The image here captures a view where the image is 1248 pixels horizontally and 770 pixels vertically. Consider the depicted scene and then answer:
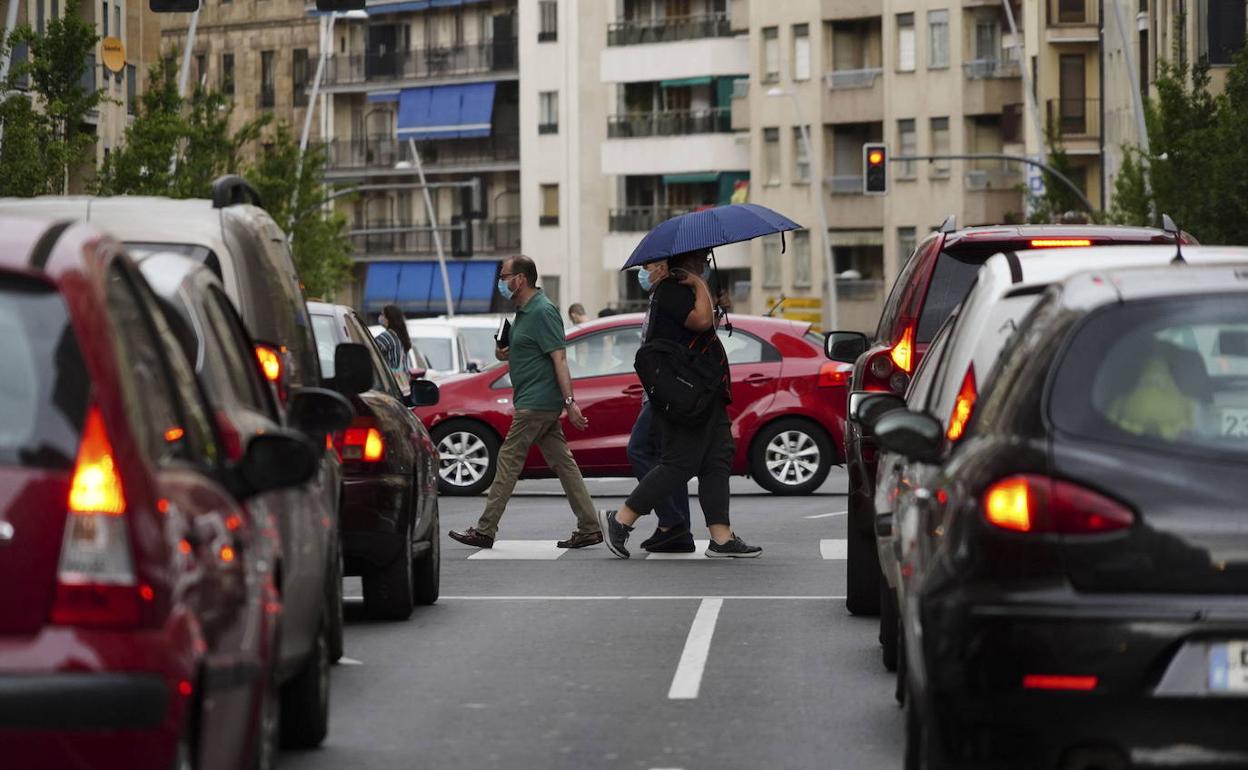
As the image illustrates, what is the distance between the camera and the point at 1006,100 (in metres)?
96.7

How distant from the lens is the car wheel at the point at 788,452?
27.4m

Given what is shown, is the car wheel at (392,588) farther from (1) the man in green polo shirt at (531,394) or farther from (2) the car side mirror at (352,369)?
(1) the man in green polo shirt at (531,394)

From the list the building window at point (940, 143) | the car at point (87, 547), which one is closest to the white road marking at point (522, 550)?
the car at point (87, 547)

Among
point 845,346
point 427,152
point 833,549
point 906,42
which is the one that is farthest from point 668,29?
point 845,346

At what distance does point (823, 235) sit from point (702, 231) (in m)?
78.9

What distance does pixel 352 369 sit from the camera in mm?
12773

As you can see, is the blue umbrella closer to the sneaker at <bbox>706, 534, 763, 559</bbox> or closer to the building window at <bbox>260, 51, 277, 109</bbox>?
the sneaker at <bbox>706, 534, 763, 559</bbox>

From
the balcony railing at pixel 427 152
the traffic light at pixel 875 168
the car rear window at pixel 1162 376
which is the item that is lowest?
the car rear window at pixel 1162 376

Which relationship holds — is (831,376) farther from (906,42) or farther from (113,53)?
(906,42)

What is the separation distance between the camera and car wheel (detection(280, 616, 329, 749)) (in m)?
9.36

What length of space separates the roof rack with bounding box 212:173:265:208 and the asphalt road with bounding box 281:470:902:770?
1.82 m

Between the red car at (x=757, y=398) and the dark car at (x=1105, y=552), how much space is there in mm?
19710

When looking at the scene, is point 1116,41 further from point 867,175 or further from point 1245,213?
point 1245,213

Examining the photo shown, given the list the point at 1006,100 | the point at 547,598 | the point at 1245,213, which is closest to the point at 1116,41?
the point at 1006,100
